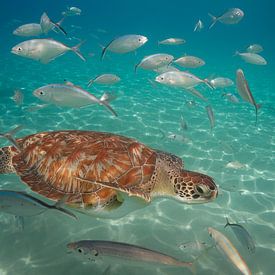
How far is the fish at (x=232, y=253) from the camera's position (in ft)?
8.20

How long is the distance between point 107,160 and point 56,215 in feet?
5.33

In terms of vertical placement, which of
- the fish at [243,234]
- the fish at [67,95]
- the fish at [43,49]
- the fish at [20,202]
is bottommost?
the fish at [243,234]

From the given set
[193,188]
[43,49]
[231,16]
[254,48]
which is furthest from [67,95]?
[254,48]

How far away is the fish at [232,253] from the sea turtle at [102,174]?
807mm

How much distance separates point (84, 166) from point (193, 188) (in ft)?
4.96

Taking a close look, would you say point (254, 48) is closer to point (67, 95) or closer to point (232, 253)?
point (67, 95)

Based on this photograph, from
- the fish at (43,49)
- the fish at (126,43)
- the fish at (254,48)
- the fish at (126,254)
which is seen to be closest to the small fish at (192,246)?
the fish at (126,254)

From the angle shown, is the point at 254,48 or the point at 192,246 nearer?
the point at 192,246

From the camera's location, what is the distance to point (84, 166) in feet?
12.2

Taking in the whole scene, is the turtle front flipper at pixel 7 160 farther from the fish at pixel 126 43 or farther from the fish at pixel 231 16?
the fish at pixel 231 16

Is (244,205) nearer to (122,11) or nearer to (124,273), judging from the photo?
(124,273)

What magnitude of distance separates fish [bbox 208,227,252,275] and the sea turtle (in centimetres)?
81

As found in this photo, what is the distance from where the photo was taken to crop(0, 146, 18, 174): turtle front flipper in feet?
14.6

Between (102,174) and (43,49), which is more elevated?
(43,49)
